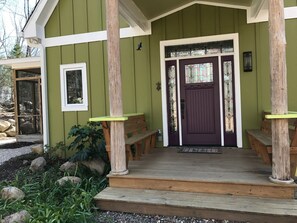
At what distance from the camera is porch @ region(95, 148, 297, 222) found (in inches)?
99.0

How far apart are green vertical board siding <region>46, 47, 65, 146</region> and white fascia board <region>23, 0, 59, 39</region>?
45cm

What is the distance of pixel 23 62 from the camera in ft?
24.6

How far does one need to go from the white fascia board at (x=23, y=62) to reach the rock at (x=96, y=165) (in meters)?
4.44

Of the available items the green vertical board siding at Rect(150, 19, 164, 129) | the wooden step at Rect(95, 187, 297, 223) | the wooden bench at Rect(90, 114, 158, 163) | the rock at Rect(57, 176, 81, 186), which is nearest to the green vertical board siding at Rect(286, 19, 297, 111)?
the green vertical board siding at Rect(150, 19, 164, 129)

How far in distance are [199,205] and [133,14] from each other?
11.2 feet

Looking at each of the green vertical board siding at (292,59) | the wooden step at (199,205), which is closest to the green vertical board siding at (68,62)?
the wooden step at (199,205)

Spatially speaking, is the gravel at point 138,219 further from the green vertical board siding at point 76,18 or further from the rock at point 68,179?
the green vertical board siding at point 76,18

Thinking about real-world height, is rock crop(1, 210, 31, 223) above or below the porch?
below

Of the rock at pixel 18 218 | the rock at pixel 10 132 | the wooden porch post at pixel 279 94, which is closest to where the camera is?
the rock at pixel 18 218

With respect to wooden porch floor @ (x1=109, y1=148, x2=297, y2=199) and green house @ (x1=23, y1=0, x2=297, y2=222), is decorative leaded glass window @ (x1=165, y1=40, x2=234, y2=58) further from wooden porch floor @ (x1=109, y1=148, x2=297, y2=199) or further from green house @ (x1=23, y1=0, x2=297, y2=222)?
wooden porch floor @ (x1=109, y1=148, x2=297, y2=199)

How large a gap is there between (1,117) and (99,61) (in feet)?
30.3

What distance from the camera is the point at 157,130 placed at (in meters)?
5.09

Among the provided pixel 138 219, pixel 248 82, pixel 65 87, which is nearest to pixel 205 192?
pixel 138 219

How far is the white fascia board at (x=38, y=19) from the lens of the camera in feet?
17.7
